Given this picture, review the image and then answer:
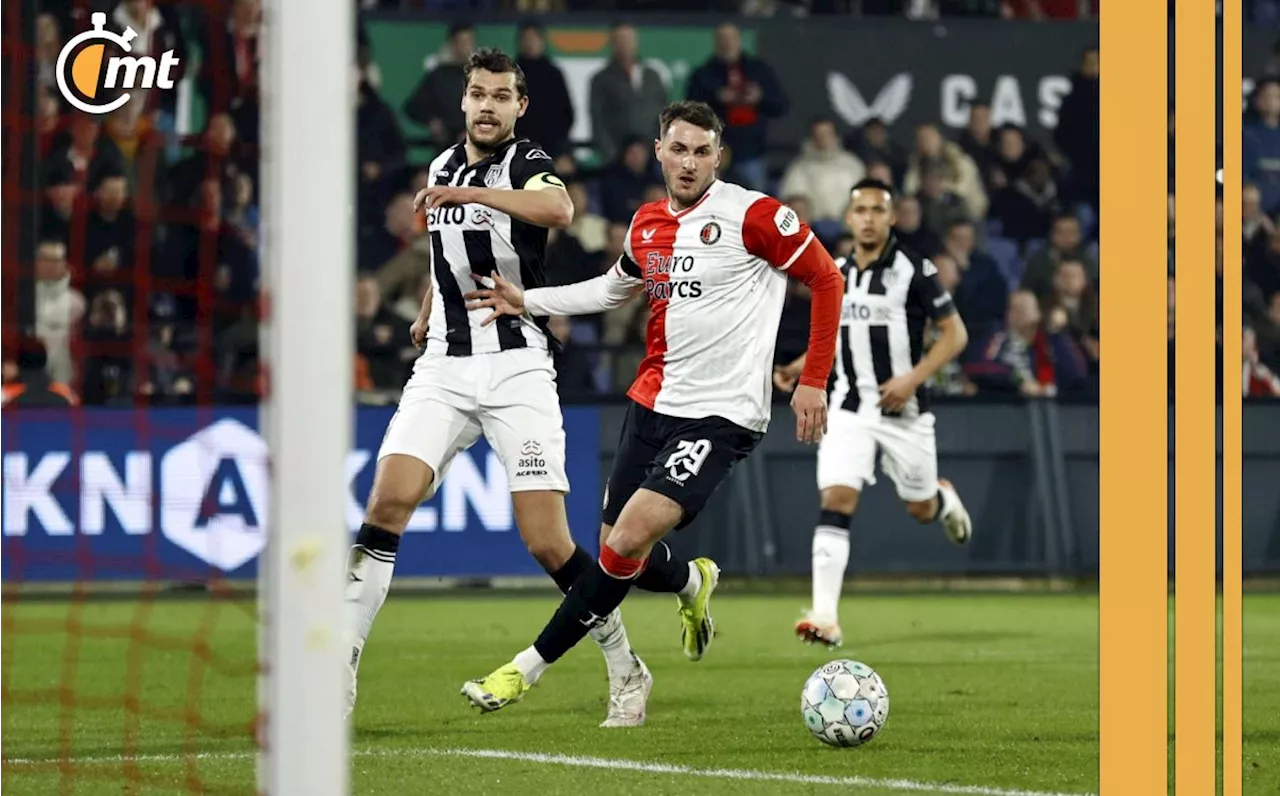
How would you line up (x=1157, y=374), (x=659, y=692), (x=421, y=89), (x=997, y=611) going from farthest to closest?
1. (x=421, y=89)
2. (x=997, y=611)
3. (x=659, y=692)
4. (x=1157, y=374)

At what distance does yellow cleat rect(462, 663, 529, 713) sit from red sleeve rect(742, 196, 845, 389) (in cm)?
144

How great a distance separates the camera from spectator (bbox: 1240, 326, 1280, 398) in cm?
1494

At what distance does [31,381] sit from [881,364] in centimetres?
533

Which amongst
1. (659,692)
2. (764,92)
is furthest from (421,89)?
(659,692)

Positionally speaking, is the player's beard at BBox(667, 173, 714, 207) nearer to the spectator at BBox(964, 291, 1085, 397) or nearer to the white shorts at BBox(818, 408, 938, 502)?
the white shorts at BBox(818, 408, 938, 502)

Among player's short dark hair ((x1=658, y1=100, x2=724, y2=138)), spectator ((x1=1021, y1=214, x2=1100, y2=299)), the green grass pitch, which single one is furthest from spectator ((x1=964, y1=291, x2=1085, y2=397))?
player's short dark hair ((x1=658, y1=100, x2=724, y2=138))

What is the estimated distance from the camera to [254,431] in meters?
13.1

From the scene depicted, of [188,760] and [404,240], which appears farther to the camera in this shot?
[404,240]

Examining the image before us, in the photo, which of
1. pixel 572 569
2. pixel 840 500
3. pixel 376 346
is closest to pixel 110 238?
pixel 376 346

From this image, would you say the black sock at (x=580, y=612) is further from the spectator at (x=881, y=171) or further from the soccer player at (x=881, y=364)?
the spectator at (x=881, y=171)

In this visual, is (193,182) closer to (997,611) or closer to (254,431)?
(254,431)

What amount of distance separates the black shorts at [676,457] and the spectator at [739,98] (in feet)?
28.1

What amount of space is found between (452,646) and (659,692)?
222cm

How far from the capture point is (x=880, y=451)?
36.0 feet
